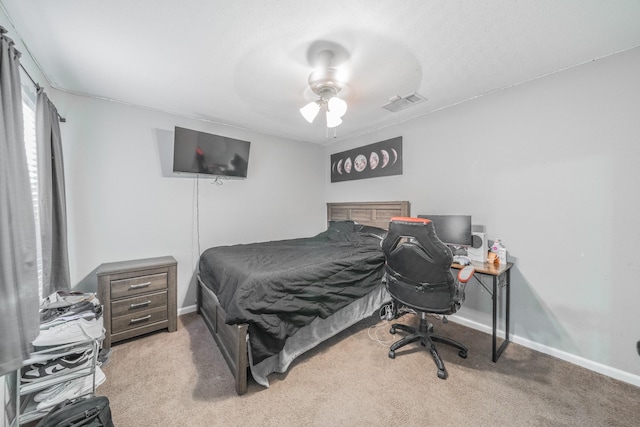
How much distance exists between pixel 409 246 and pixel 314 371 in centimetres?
126

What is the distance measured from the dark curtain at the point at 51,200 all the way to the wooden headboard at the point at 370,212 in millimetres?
3394

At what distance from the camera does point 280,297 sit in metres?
1.86

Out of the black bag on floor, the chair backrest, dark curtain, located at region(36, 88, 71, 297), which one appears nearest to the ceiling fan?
the chair backrest

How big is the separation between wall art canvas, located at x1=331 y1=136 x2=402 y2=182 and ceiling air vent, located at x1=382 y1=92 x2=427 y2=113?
54 centimetres

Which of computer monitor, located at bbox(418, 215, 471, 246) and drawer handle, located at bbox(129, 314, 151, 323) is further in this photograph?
computer monitor, located at bbox(418, 215, 471, 246)

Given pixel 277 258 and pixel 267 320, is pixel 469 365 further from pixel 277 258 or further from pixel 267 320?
pixel 277 258

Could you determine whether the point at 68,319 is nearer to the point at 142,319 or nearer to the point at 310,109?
the point at 142,319

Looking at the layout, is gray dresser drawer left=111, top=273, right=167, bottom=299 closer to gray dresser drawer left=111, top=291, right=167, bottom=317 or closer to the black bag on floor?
gray dresser drawer left=111, top=291, right=167, bottom=317

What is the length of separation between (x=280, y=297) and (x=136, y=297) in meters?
1.58

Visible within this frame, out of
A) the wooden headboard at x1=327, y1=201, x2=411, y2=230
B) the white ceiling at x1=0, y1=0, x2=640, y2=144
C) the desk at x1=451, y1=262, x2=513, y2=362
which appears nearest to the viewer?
the white ceiling at x1=0, y1=0, x2=640, y2=144

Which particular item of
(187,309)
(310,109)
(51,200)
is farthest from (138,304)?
(310,109)

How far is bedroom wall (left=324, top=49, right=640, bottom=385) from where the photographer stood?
5.94 feet

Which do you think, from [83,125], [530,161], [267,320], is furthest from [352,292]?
[83,125]

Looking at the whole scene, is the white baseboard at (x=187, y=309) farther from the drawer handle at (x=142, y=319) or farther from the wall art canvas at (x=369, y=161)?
the wall art canvas at (x=369, y=161)
